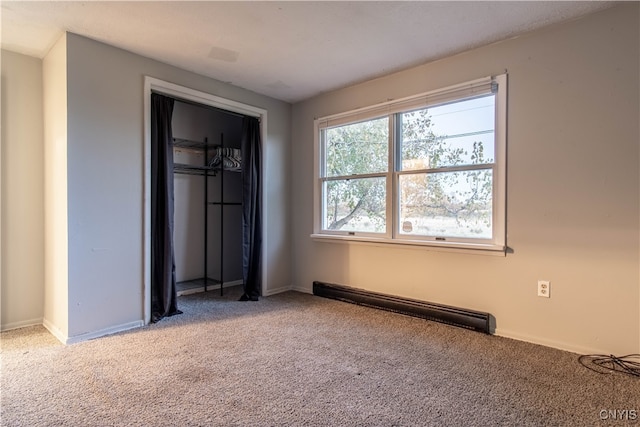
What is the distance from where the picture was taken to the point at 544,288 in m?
2.53

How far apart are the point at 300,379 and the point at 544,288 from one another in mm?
1854

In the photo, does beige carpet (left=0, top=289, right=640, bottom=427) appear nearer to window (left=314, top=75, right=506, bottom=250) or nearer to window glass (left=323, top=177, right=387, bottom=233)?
window (left=314, top=75, right=506, bottom=250)

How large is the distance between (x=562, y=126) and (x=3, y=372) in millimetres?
3892

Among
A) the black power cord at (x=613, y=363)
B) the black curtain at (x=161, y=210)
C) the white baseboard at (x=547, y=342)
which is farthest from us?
the black curtain at (x=161, y=210)

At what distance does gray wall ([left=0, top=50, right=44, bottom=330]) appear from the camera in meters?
2.83

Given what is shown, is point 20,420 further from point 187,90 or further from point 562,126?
point 562,126

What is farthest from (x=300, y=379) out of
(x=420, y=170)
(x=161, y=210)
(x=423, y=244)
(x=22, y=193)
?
(x=22, y=193)

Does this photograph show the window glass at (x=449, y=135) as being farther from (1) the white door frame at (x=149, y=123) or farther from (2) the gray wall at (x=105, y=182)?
(2) the gray wall at (x=105, y=182)

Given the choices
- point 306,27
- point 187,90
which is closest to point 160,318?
point 187,90

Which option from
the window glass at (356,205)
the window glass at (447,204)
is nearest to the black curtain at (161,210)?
the window glass at (356,205)

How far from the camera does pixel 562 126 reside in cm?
244

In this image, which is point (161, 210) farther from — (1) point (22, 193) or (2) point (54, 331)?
(2) point (54, 331)

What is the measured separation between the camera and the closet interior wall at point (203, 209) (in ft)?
13.9

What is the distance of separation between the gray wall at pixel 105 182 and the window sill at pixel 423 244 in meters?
1.86
